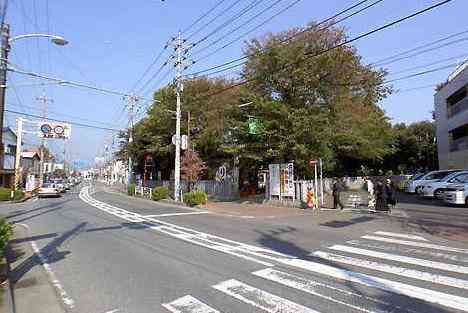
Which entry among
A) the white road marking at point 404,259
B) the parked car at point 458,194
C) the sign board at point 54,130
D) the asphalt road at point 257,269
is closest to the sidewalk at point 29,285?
the asphalt road at point 257,269

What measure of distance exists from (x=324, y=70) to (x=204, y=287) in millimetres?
19831

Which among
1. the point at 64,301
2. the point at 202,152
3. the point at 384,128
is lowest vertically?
the point at 64,301

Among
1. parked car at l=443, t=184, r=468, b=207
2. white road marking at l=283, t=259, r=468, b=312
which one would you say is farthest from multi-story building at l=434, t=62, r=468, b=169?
white road marking at l=283, t=259, r=468, b=312

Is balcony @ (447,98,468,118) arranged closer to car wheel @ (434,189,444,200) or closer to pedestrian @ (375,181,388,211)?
car wheel @ (434,189,444,200)

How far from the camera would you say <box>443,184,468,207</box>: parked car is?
19248 millimetres

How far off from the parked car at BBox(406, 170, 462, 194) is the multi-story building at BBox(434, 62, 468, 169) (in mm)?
7448

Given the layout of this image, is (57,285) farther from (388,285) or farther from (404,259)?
(404,259)

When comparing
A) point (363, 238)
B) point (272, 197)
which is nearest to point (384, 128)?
point (272, 197)

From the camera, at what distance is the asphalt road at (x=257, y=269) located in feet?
18.5

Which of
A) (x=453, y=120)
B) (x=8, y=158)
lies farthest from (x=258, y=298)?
(x=8, y=158)

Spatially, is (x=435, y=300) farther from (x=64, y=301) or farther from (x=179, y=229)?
(x=179, y=229)

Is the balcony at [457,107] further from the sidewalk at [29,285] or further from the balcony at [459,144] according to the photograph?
the sidewalk at [29,285]

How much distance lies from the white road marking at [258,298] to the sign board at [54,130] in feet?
141

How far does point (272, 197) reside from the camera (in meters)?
23.9
